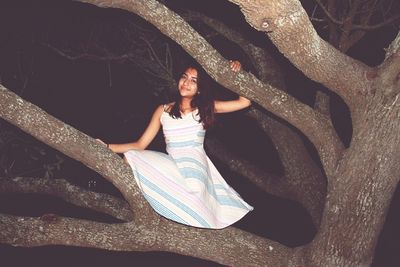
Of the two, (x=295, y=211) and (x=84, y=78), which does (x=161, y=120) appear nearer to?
(x=295, y=211)

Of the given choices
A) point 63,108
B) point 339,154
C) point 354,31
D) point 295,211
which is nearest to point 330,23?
point 354,31

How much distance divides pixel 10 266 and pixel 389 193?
27.8ft

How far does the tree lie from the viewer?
279 cm

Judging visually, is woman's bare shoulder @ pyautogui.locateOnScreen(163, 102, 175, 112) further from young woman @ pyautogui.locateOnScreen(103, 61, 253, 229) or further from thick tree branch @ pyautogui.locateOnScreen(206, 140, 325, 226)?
thick tree branch @ pyautogui.locateOnScreen(206, 140, 325, 226)

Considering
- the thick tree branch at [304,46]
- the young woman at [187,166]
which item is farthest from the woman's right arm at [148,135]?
the thick tree branch at [304,46]

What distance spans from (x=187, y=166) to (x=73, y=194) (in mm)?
1478

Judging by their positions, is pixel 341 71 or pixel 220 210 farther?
pixel 220 210

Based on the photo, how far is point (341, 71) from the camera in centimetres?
283

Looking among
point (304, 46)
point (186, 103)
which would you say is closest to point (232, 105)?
point (186, 103)

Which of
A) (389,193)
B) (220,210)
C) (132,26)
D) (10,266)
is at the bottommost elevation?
(10,266)

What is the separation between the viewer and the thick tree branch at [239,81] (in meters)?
2.87

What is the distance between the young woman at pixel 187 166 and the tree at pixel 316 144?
4.9 inches

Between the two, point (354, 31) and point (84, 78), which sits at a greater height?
point (354, 31)

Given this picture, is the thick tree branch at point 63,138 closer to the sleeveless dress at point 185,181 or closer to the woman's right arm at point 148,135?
the sleeveless dress at point 185,181
